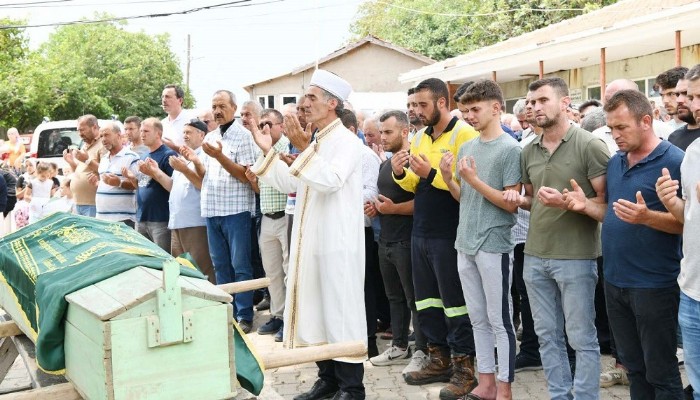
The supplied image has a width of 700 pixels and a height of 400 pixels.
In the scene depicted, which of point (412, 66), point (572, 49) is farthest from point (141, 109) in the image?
point (572, 49)

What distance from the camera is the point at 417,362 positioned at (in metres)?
6.13

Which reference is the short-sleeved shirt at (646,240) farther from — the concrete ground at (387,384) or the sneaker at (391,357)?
the sneaker at (391,357)

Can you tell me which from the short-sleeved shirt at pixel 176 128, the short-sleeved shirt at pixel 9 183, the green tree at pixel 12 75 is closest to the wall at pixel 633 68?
the short-sleeved shirt at pixel 176 128

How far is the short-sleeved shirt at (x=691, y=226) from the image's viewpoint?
3.73 meters

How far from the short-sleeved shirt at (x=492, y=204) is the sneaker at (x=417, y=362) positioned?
1331 millimetres

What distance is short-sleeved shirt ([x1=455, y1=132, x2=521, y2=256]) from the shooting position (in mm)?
5027

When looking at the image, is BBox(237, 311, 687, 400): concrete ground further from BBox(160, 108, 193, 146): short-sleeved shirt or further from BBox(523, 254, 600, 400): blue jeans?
BBox(160, 108, 193, 146): short-sleeved shirt

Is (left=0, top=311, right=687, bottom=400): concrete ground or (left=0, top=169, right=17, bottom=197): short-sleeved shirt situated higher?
(left=0, top=169, right=17, bottom=197): short-sleeved shirt

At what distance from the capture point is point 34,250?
4461 mm

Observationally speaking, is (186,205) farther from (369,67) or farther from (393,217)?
(369,67)

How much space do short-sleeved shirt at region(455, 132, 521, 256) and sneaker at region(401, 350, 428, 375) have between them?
1331 mm

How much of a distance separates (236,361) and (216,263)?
4.75 metres

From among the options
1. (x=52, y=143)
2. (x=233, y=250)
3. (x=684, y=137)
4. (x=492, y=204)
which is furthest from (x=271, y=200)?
(x=52, y=143)

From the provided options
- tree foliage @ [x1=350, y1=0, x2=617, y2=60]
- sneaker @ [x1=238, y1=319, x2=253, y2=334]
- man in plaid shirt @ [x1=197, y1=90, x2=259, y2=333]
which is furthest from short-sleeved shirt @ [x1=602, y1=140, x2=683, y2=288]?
tree foliage @ [x1=350, y1=0, x2=617, y2=60]
